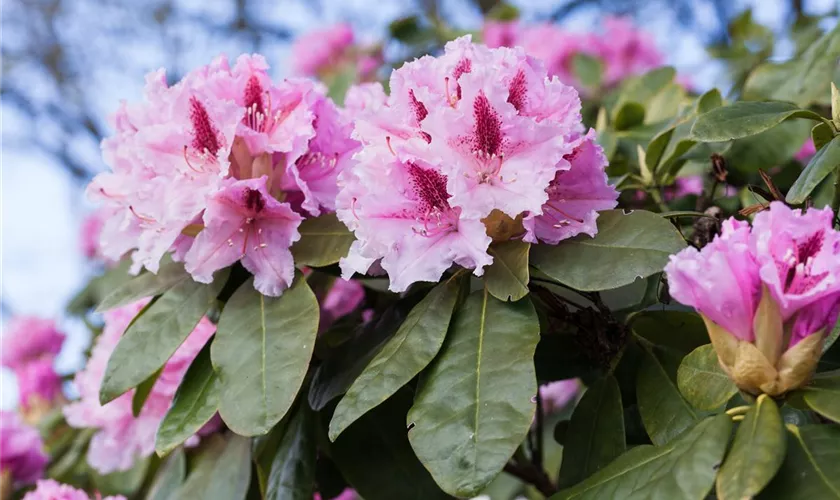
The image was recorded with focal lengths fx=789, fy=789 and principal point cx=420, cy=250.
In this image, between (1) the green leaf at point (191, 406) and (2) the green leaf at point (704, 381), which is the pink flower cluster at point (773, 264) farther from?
(1) the green leaf at point (191, 406)

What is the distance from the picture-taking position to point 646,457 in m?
0.64

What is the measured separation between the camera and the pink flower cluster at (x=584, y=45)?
7.13ft

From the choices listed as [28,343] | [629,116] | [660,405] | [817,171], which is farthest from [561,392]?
[28,343]

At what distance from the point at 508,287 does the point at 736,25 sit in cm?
160

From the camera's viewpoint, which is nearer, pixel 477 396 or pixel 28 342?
pixel 477 396

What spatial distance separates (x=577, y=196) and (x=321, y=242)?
28 centimetres

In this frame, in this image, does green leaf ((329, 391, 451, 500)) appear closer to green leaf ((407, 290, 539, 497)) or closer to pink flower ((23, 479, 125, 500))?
green leaf ((407, 290, 539, 497))

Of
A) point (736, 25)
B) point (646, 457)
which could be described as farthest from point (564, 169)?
point (736, 25)

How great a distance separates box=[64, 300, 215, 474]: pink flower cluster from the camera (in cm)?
102

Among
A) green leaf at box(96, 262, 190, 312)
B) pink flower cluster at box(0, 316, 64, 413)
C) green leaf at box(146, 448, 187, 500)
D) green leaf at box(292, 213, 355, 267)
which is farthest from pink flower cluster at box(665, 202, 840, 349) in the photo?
pink flower cluster at box(0, 316, 64, 413)

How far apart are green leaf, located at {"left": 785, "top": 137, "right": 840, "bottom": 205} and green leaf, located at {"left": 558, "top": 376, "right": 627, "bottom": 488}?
25cm

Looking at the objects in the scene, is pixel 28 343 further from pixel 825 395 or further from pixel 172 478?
pixel 825 395

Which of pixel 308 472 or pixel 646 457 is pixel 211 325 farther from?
pixel 646 457

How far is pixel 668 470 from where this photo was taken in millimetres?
594
